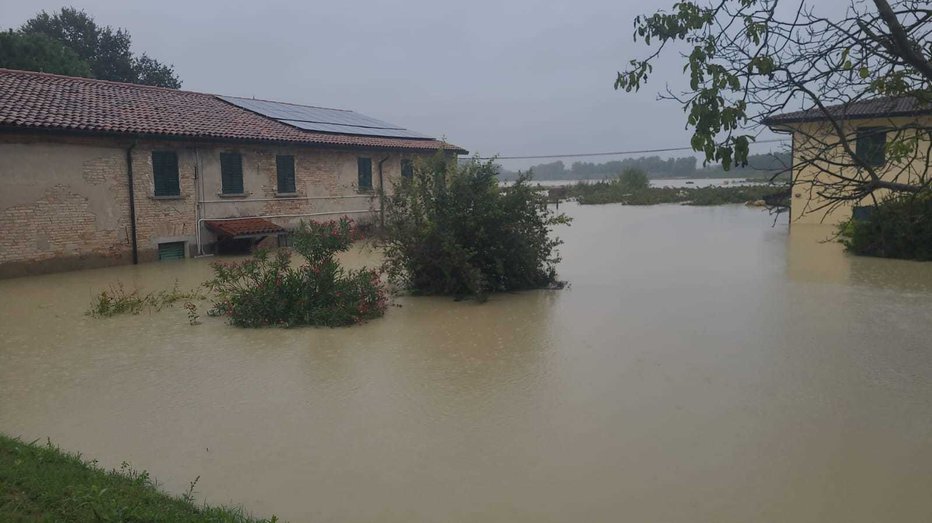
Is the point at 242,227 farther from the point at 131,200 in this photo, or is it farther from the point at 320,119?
the point at 320,119

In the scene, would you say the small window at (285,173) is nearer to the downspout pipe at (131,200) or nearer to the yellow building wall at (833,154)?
the downspout pipe at (131,200)

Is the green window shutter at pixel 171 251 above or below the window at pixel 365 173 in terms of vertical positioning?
below

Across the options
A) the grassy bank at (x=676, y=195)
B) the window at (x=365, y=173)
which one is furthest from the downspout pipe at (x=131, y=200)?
the grassy bank at (x=676, y=195)

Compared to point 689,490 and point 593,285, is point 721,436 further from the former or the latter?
point 593,285

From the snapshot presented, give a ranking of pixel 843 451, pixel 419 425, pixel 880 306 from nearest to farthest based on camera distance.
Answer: pixel 843 451, pixel 419 425, pixel 880 306

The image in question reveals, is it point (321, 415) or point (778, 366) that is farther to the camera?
point (778, 366)

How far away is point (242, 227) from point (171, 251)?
192 cm

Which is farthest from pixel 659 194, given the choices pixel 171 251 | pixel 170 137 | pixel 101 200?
pixel 101 200

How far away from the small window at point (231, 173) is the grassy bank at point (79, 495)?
591 inches

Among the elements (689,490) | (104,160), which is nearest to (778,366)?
(689,490)

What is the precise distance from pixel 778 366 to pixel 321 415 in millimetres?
4911

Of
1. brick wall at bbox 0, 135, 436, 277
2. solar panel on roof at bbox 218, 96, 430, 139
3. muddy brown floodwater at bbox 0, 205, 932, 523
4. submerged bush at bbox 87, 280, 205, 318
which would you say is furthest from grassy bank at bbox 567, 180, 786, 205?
submerged bush at bbox 87, 280, 205, 318

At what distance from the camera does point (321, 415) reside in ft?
20.3

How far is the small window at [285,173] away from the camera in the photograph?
67.4 feet
